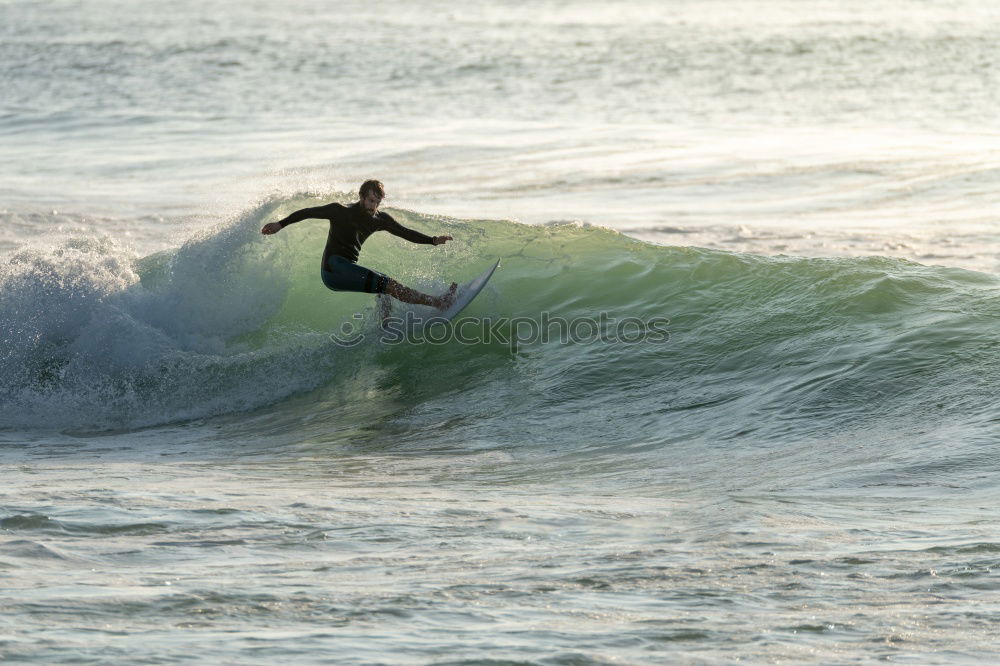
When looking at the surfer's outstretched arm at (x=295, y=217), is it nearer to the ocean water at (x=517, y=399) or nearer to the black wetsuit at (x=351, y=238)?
the black wetsuit at (x=351, y=238)

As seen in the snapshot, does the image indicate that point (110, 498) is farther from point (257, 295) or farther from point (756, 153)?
point (756, 153)

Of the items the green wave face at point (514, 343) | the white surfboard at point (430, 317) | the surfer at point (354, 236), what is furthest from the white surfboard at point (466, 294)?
the surfer at point (354, 236)

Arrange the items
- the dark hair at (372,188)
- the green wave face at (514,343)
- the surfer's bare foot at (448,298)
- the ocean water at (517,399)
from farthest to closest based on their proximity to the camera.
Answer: the surfer's bare foot at (448,298), the dark hair at (372,188), the green wave face at (514,343), the ocean water at (517,399)

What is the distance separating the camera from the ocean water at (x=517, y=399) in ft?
17.1

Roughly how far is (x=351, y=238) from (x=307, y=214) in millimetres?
473

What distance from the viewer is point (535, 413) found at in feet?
33.8

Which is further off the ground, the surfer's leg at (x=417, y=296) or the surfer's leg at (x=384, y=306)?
the surfer's leg at (x=417, y=296)

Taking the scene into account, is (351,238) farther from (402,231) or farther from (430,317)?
(430,317)

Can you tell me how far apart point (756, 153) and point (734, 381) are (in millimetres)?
14099

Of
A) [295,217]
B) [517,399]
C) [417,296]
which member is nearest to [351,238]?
[295,217]

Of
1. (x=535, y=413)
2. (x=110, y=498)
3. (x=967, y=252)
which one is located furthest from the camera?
(x=967, y=252)

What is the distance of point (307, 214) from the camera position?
1075cm

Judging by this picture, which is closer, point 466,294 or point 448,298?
point 448,298

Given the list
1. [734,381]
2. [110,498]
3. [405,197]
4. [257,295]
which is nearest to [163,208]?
[405,197]
